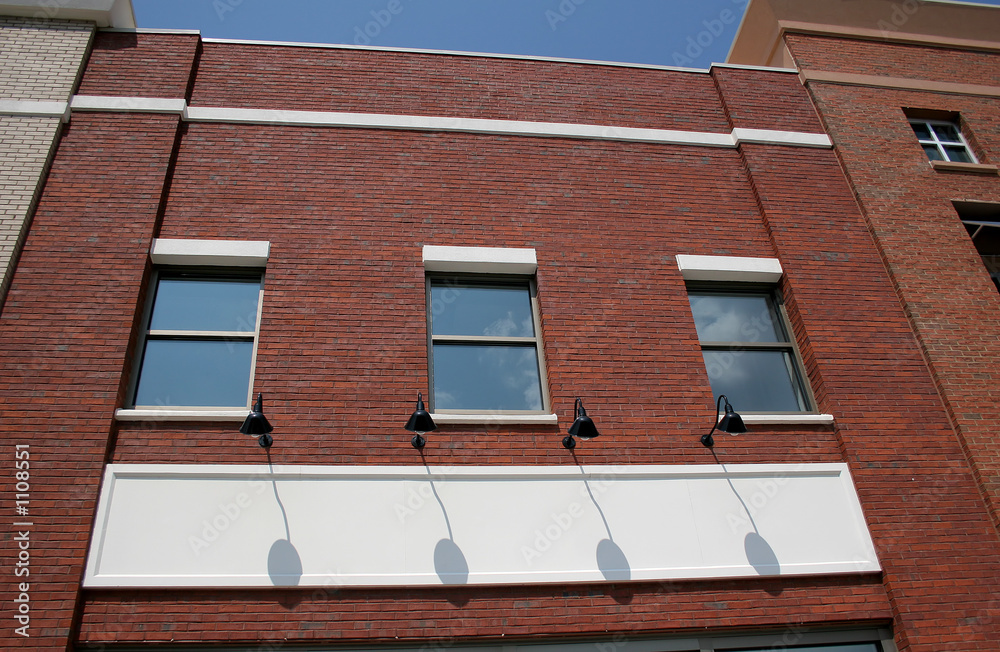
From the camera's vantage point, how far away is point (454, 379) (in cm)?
755

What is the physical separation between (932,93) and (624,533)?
939 centimetres

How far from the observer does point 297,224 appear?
8.08 m

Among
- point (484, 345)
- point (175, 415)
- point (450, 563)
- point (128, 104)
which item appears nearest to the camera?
point (450, 563)

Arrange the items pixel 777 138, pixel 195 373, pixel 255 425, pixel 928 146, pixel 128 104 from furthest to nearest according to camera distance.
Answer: pixel 928 146
pixel 777 138
pixel 128 104
pixel 195 373
pixel 255 425

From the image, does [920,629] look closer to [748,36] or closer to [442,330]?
[442,330]

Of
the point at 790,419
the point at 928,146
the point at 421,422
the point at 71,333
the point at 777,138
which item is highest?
the point at 928,146

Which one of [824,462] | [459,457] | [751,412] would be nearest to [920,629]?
[824,462]

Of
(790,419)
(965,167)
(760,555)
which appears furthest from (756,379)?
(965,167)

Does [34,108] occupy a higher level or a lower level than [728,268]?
higher

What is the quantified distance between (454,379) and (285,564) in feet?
8.75

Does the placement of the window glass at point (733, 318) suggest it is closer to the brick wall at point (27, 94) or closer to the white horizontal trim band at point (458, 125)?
the white horizontal trim band at point (458, 125)

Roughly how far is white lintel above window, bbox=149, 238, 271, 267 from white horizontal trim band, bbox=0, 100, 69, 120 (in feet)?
7.81

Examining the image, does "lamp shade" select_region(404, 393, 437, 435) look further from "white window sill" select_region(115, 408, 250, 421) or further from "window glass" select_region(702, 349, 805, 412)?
"window glass" select_region(702, 349, 805, 412)

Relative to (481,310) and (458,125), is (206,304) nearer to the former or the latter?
(481,310)
